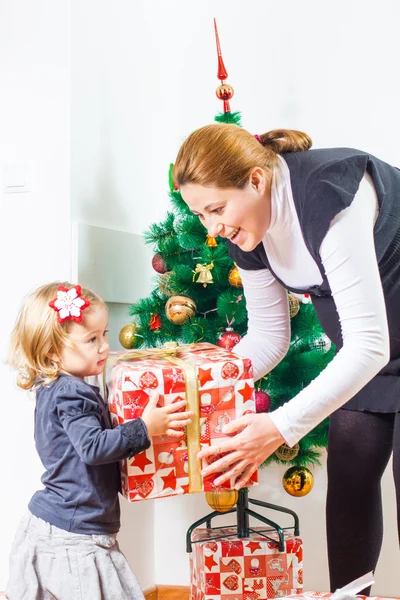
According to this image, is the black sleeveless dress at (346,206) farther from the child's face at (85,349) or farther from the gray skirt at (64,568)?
the gray skirt at (64,568)

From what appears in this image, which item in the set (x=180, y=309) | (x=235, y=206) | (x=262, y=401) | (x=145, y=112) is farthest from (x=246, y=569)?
(x=145, y=112)

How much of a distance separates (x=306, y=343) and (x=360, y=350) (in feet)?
2.54

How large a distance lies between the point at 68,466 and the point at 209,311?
73 cm

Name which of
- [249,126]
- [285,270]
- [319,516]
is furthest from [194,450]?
[249,126]

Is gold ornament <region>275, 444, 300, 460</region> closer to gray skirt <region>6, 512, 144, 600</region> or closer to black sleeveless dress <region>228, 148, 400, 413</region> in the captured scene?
black sleeveless dress <region>228, 148, 400, 413</region>

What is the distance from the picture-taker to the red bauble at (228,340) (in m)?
1.98

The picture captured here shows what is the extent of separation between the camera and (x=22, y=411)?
1999 mm

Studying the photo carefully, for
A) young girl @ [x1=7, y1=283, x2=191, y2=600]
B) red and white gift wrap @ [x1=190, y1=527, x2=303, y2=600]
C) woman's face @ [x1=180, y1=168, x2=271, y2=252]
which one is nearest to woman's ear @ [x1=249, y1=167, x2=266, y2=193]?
woman's face @ [x1=180, y1=168, x2=271, y2=252]

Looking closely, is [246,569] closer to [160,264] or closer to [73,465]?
[73,465]

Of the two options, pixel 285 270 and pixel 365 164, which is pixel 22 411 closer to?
pixel 285 270

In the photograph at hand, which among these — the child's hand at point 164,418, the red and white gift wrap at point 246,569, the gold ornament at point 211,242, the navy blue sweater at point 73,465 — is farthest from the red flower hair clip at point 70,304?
the red and white gift wrap at point 246,569

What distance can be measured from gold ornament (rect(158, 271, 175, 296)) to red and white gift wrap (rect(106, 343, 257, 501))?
2.19 feet

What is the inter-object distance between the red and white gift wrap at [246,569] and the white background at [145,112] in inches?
15.6

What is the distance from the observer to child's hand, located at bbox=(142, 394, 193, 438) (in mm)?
1416
